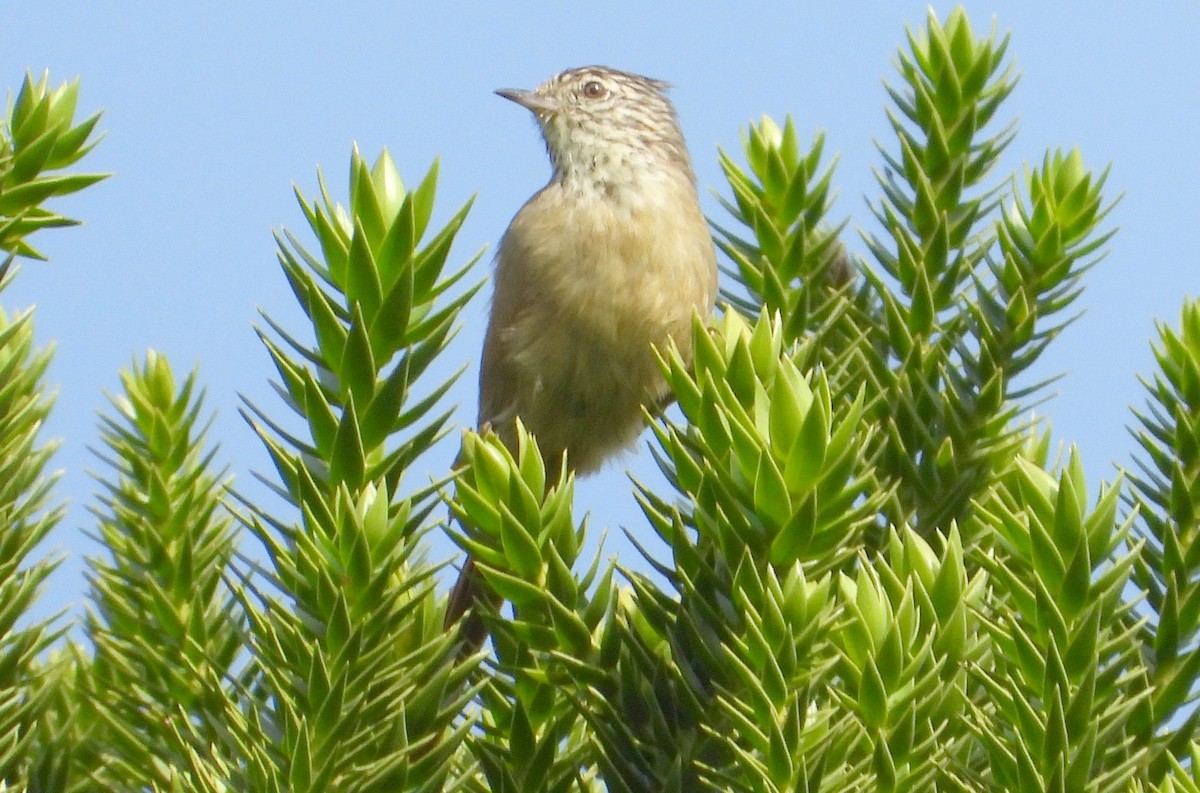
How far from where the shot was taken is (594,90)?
18.6ft

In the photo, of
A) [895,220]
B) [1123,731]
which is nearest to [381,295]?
[1123,731]

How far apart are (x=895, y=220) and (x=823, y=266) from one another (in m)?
0.15

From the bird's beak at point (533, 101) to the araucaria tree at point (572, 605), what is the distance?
3449 millimetres

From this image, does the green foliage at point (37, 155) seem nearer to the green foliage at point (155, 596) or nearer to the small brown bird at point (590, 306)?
the green foliage at point (155, 596)

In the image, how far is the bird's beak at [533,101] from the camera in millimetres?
5496

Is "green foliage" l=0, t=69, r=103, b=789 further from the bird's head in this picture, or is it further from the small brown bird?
the bird's head

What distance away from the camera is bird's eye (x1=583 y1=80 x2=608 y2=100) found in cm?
562

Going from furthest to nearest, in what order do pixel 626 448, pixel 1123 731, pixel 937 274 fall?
pixel 626 448 → pixel 937 274 → pixel 1123 731

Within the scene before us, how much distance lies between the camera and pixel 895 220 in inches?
100

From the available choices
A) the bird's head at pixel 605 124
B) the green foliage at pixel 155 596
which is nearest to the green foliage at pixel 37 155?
the green foliage at pixel 155 596

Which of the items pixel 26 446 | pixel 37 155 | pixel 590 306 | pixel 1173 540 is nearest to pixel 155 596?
pixel 26 446

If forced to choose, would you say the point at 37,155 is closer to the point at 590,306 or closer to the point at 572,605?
the point at 572,605

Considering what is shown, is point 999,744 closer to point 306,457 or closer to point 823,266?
point 306,457

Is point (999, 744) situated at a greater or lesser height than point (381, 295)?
lesser
